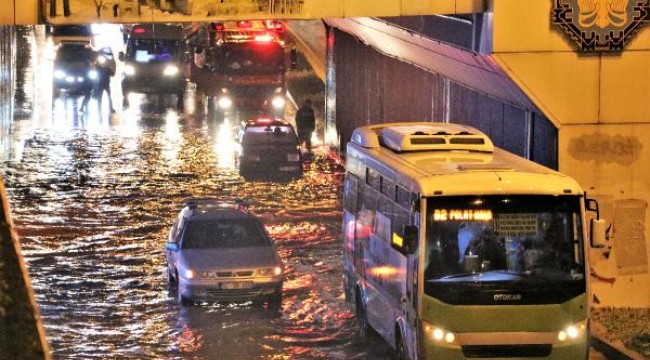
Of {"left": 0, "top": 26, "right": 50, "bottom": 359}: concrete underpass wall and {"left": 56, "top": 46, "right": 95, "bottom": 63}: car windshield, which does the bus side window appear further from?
{"left": 56, "top": 46, "right": 95, "bottom": 63}: car windshield

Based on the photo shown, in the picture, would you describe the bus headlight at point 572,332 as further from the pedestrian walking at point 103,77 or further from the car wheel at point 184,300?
the pedestrian walking at point 103,77

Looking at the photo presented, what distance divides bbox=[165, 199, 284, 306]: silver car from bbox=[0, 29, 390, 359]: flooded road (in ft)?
1.09

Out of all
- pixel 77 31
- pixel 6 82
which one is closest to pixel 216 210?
pixel 6 82

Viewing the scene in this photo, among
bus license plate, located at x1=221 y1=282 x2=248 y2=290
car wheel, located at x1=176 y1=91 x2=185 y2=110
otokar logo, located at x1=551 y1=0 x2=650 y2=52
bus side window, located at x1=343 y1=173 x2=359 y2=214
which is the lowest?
bus license plate, located at x1=221 y1=282 x2=248 y2=290

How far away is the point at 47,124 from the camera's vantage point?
45344 mm

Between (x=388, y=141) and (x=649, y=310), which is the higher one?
(x=388, y=141)

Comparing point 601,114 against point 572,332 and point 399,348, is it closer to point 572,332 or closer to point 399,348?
point 572,332

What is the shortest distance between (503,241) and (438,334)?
1.25m

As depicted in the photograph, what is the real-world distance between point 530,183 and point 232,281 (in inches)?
259

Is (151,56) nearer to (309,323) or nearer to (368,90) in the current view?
(368,90)

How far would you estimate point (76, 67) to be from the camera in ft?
174

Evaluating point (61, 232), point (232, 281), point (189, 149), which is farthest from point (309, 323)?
point (189, 149)

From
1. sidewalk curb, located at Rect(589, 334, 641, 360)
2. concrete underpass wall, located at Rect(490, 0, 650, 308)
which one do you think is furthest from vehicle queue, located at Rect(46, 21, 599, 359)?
concrete underpass wall, located at Rect(490, 0, 650, 308)

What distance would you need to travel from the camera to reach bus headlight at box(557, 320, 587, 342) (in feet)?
48.6
